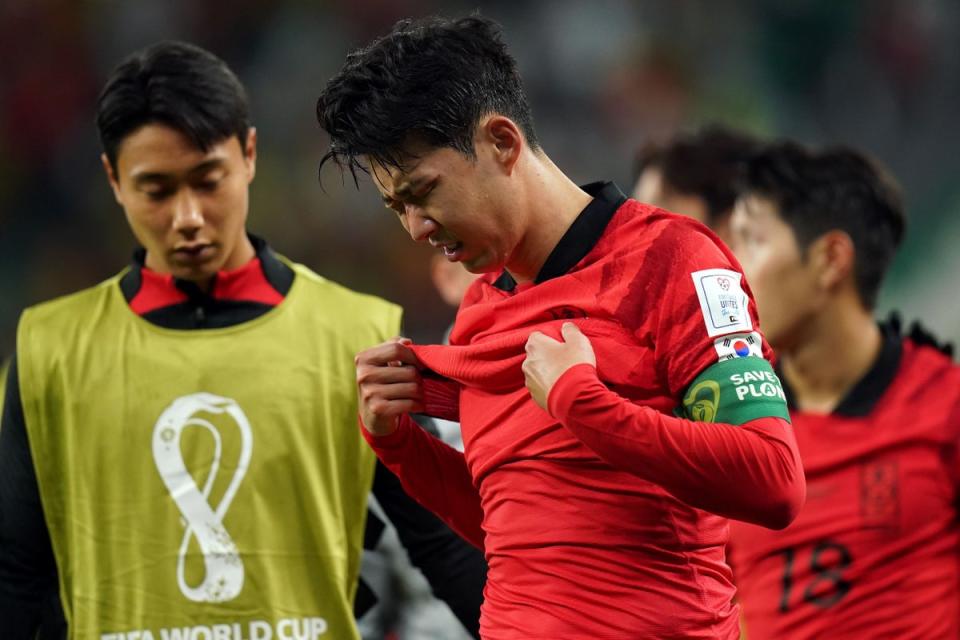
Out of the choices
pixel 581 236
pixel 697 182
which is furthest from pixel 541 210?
pixel 697 182

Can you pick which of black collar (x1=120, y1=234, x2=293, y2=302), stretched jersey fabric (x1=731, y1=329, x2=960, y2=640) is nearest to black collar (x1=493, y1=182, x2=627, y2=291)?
black collar (x1=120, y1=234, x2=293, y2=302)

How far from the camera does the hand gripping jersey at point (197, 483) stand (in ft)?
9.09

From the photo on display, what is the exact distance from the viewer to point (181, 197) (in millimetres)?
2793

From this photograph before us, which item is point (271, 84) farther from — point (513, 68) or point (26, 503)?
point (513, 68)

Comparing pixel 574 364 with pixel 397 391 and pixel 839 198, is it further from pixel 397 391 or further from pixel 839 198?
pixel 839 198

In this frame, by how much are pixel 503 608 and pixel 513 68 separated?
0.81 meters

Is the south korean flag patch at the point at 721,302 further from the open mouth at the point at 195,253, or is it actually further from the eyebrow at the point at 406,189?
the open mouth at the point at 195,253

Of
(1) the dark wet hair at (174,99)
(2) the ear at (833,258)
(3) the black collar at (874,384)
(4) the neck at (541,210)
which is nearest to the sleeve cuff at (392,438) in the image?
(4) the neck at (541,210)

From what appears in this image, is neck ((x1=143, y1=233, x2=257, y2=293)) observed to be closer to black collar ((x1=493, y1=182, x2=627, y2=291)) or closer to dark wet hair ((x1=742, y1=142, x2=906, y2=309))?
black collar ((x1=493, y1=182, x2=627, y2=291))

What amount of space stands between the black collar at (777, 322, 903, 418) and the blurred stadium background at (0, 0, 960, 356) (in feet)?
13.3

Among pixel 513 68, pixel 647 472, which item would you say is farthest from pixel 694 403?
pixel 513 68

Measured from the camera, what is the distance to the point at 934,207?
27.5 feet

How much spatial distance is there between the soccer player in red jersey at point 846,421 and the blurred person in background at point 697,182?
51 cm

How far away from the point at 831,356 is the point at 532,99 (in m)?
4.38
